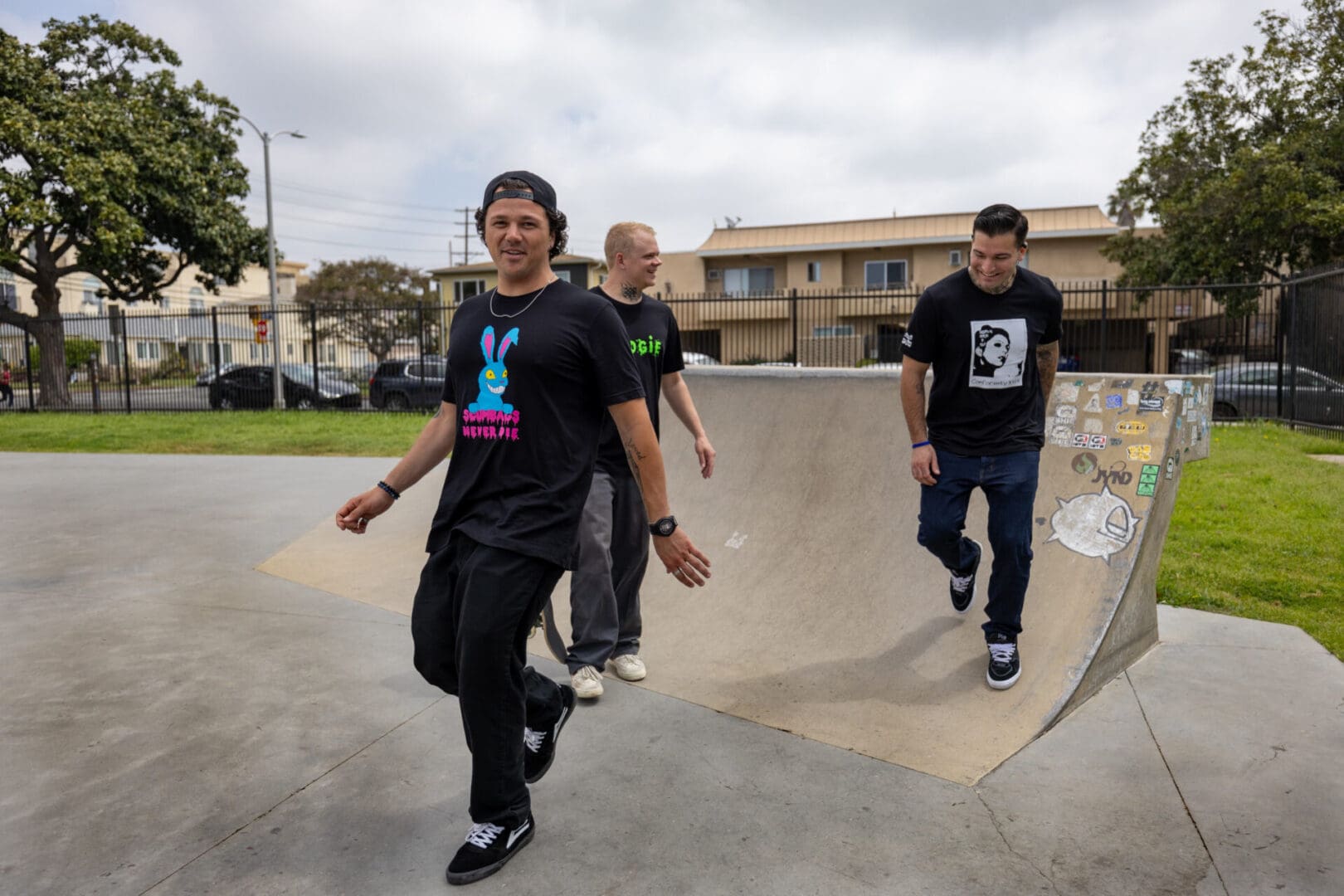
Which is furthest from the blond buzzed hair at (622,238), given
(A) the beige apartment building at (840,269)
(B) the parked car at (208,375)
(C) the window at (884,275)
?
(C) the window at (884,275)

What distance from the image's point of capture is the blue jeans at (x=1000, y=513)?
145 inches

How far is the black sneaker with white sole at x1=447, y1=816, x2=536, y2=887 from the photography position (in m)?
2.46

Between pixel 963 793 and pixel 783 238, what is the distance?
4044 cm

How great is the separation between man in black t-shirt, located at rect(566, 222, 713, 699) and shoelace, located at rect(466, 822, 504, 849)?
1.22 meters

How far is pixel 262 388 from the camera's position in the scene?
22.2 metres

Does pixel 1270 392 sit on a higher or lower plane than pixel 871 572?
higher

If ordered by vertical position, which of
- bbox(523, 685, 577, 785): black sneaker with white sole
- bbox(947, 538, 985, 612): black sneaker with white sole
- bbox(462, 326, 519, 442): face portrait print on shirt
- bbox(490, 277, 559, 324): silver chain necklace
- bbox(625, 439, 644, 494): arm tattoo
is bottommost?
bbox(523, 685, 577, 785): black sneaker with white sole

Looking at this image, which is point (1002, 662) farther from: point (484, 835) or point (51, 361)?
point (51, 361)

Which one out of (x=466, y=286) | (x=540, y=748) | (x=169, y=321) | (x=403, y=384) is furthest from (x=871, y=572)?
(x=466, y=286)

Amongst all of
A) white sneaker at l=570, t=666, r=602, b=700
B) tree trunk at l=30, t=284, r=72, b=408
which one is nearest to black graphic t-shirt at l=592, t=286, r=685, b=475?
white sneaker at l=570, t=666, r=602, b=700

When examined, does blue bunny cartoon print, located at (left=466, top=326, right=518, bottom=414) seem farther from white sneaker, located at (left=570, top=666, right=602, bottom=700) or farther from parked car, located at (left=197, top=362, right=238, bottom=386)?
parked car, located at (left=197, top=362, right=238, bottom=386)

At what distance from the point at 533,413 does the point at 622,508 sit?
1.47 m

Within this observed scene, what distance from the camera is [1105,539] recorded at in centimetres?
420

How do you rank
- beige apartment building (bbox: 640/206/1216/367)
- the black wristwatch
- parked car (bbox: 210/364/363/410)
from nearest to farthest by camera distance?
1. the black wristwatch
2. parked car (bbox: 210/364/363/410)
3. beige apartment building (bbox: 640/206/1216/367)
